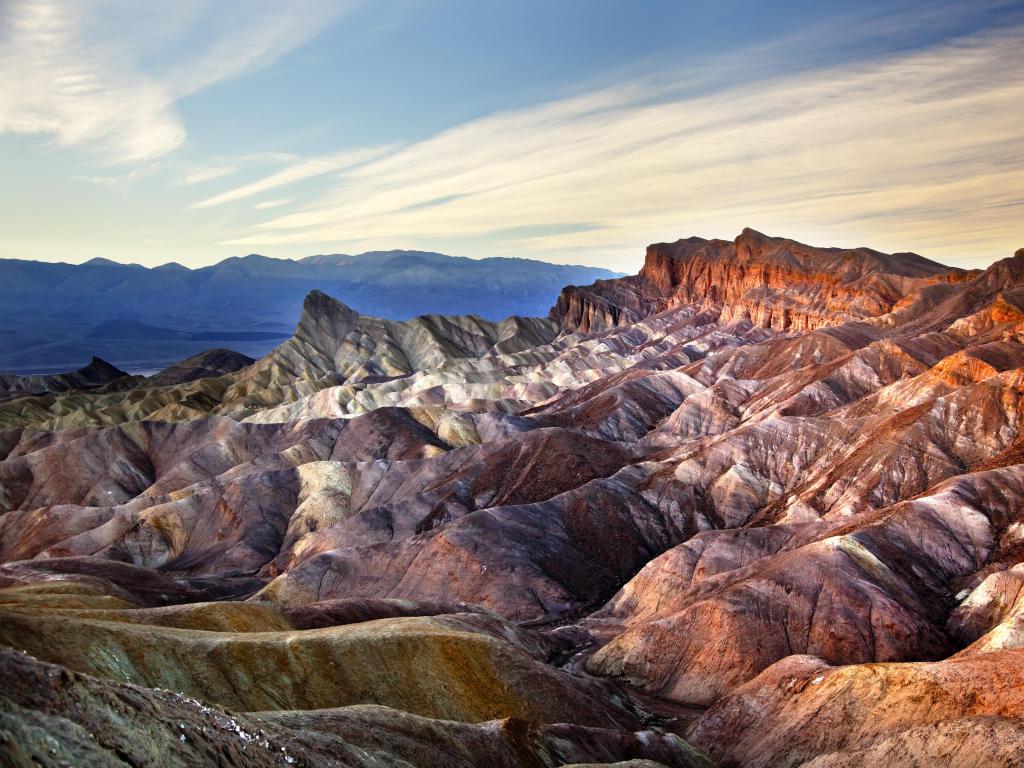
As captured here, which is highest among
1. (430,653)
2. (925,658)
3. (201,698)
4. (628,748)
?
(201,698)

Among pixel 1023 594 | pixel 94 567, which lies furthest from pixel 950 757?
pixel 94 567

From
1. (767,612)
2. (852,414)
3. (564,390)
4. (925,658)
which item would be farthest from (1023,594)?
(564,390)

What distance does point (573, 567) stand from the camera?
83.7m

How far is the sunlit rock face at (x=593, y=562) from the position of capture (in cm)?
4081

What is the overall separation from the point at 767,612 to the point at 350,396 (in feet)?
416

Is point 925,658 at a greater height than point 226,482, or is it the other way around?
point 226,482

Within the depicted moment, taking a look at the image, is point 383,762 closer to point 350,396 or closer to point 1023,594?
point 1023,594

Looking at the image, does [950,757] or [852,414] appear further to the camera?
[852,414]

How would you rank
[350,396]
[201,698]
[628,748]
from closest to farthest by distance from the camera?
[201,698], [628,748], [350,396]

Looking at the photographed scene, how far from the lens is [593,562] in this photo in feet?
280

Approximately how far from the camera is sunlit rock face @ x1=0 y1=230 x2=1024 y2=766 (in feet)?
134

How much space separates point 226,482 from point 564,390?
267 feet

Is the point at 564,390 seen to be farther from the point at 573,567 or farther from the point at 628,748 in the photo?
the point at 628,748

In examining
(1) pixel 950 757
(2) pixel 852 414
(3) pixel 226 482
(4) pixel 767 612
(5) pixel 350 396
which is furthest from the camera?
(5) pixel 350 396
